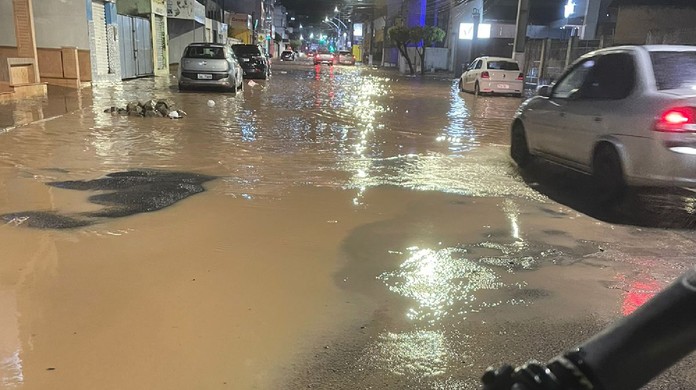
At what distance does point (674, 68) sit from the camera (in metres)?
5.77

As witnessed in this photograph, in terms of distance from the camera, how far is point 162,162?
7.65 metres

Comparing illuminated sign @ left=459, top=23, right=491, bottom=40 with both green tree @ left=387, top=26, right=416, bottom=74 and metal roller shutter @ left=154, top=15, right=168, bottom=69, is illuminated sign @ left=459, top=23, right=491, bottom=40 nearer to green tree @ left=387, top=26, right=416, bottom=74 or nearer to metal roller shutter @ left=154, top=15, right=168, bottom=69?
green tree @ left=387, top=26, right=416, bottom=74

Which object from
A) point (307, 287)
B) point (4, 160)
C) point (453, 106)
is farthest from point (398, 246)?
point (453, 106)

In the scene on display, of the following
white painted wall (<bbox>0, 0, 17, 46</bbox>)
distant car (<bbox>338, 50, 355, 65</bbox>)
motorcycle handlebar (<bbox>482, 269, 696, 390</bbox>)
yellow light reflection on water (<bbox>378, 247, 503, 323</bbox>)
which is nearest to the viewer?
motorcycle handlebar (<bbox>482, 269, 696, 390</bbox>)

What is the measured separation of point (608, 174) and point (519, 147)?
2.15 metres

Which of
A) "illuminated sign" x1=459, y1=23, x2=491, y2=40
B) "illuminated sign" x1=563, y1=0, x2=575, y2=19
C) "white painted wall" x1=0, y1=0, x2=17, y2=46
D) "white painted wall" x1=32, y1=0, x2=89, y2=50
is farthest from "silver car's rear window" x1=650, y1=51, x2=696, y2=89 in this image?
"illuminated sign" x1=563, y1=0, x2=575, y2=19

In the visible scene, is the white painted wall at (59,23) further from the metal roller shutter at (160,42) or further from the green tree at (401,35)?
the green tree at (401,35)

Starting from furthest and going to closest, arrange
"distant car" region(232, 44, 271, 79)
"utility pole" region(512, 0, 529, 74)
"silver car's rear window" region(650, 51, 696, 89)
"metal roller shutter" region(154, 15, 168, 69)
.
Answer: "metal roller shutter" region(154, 15, 168, 69)
"utility pole" region(512, 0, 529, 74)
"distant car" region(232, 44, 271, 79)
"silver car's rear window" region(650, 51, 696, 89)

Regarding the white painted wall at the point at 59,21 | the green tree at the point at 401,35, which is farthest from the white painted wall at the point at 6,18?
Result: the green tree at the point at 401,35

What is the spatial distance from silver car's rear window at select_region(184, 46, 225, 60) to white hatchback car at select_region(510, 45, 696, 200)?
1314cm

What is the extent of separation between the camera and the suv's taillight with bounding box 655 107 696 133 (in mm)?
5148

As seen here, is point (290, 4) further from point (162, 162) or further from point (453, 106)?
point (162, 162)

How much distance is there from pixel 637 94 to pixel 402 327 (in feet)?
12.7

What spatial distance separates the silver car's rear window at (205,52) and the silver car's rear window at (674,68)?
1459 centimetres
